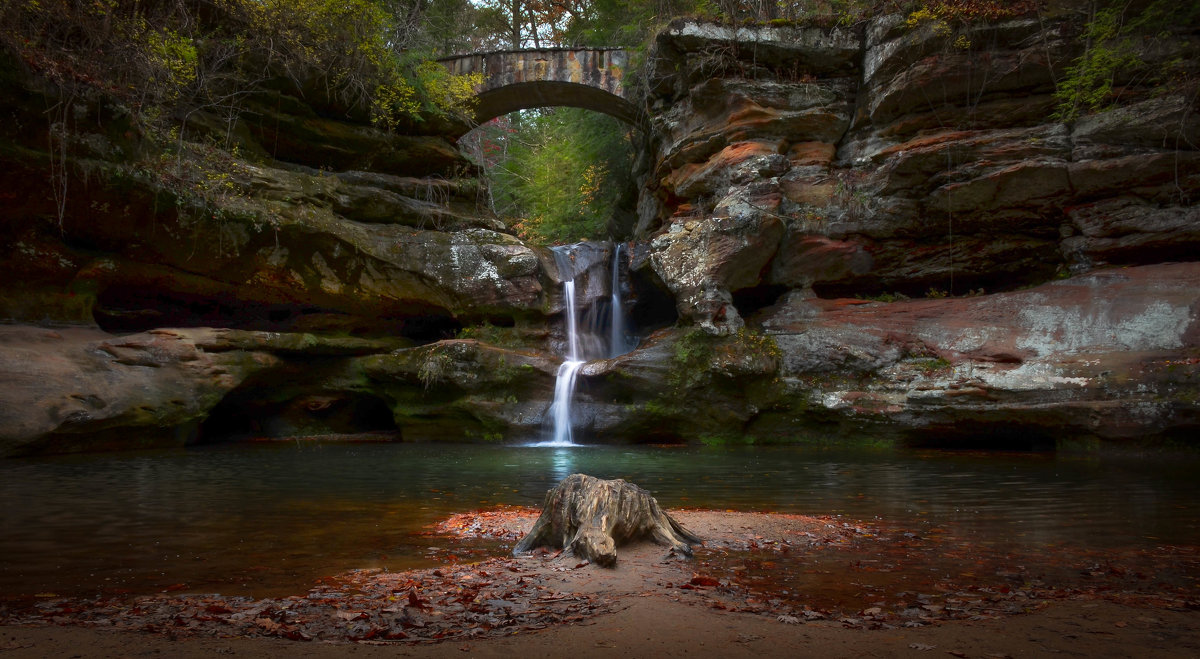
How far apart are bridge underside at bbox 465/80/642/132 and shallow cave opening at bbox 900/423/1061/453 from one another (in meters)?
12.9

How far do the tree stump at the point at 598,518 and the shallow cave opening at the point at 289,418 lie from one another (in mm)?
→ 12737

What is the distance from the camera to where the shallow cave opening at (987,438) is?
40.5 ft

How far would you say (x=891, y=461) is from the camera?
436 inches

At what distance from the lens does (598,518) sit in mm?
4695

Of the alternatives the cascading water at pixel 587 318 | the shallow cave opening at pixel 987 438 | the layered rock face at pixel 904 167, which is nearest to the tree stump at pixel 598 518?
the shallow cave opening at pixel 987 438

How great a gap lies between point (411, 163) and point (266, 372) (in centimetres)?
737

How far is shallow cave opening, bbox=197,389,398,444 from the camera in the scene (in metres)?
16.3

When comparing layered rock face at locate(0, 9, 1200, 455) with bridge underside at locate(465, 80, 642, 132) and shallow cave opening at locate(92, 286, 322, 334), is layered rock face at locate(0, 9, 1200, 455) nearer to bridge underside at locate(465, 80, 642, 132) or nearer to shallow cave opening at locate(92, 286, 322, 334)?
shallow cave opening at locate(92, 286, 322, 334)

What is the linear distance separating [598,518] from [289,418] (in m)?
14.6

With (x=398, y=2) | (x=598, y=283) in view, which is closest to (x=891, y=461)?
(x=598, y=283)

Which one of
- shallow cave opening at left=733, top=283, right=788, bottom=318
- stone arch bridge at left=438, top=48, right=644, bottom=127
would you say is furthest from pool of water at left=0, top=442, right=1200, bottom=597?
stone arch bridge at left=438, top=48, right=644, bottom=127

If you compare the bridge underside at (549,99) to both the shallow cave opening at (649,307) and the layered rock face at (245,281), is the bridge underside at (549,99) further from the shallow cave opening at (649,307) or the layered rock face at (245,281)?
the shallow cave opening at (649,307)

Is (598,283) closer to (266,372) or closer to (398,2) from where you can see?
(266,372)

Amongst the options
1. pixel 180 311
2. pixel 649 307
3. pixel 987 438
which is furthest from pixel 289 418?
pixel 987 438
